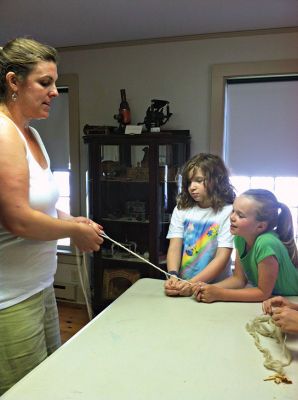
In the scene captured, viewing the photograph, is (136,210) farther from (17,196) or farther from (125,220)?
(17,196)

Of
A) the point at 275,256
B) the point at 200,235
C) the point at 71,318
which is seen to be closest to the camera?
the point at 275,256

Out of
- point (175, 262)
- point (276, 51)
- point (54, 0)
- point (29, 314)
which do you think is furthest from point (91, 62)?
point (29, 314)

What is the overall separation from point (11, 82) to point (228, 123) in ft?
6.14

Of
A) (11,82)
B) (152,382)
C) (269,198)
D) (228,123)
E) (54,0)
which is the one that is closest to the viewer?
(152,382)

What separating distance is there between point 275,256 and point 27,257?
77cm

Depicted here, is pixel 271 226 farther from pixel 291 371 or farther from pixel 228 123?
pixel 228 123

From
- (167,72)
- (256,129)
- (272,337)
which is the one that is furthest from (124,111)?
(272,337)

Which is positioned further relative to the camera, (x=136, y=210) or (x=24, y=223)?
(x=136, y=210)

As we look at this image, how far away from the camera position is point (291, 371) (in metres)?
0.82

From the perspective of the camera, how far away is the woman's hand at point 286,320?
3.07 feet

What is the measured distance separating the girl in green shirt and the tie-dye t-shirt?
0.25 m

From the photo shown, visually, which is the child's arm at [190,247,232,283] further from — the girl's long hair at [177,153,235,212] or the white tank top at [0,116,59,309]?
the white tank top at [0,116,59,309]

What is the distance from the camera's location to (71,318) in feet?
9.59

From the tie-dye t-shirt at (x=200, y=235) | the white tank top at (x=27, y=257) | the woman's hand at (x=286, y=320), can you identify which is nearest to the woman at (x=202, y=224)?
the tie-dye t-shirt at (x=200, y=235)
